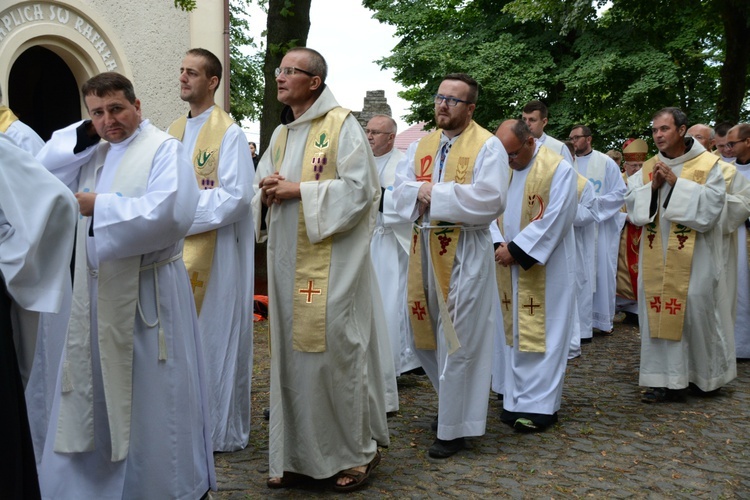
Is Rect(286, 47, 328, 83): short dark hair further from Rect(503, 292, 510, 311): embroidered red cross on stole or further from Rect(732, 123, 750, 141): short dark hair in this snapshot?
Rect(732, 123, 750, 141): short dark hair

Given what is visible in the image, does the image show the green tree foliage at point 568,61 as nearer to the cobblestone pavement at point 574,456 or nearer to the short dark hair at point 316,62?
the cobblestone pavement at point 574,456

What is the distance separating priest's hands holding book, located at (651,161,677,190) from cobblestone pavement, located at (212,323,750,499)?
5.65ft

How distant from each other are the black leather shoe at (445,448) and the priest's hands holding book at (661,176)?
9.00 ft

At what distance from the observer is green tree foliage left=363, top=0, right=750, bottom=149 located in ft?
66.8

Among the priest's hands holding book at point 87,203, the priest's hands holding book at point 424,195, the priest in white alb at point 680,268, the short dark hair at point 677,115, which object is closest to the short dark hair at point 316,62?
the priest's hands holding book at point 424,195

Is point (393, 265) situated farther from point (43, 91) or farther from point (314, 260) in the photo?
Result: point (43, 91)

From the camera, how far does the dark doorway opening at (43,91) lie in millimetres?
13922

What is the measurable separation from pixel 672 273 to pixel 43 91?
10.8 m

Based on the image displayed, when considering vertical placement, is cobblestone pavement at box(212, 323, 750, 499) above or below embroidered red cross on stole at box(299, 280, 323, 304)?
below

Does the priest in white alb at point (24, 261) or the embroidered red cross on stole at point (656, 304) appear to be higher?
the priest in white alb at point (24, 261)

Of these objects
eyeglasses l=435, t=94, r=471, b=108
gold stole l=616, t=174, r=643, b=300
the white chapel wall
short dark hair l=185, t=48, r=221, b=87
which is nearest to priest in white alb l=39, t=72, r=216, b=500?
short dark hair l=185, t=48, r=221, b=87

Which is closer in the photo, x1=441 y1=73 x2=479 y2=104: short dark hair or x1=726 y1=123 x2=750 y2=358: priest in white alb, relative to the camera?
x1=441 y1=73 x2=479 y2=104: short dark hair

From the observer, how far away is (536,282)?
6.36 meters

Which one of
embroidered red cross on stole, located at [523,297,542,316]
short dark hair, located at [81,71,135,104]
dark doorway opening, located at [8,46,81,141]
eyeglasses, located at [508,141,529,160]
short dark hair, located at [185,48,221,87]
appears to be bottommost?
embroidered red cross on stole, located at [523,297,542,316]
